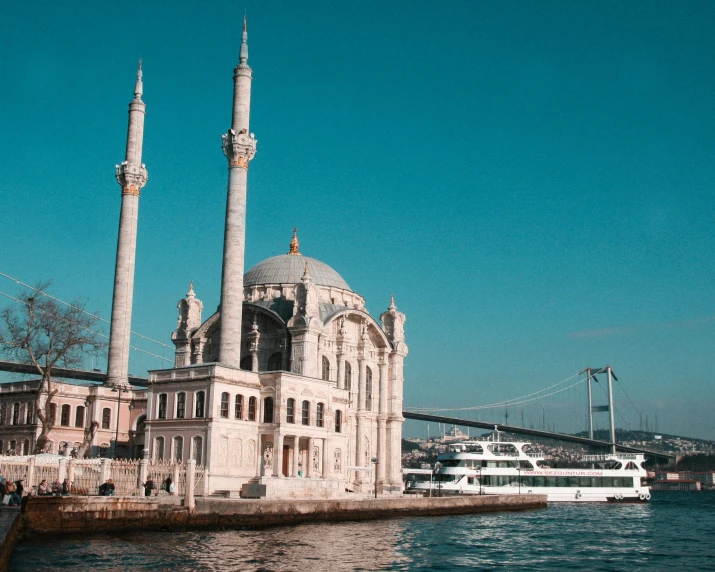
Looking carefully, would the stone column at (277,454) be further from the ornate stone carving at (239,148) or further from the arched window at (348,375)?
the ornate stone carving at (239,148)

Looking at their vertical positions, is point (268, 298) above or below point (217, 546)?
above

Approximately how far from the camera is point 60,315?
137 feet

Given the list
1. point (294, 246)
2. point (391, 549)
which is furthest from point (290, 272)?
point (391, 549)

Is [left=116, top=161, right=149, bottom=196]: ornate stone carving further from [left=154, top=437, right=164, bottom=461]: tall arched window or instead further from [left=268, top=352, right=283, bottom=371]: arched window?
[left=154, top=437, right=164, bottom=461]: tall arched window

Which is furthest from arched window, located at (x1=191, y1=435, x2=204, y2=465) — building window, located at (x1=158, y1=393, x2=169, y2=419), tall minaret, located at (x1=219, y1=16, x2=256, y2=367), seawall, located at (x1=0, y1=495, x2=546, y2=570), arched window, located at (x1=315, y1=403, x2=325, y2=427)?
arched window, located at (x1=315, y1=403, x2=325, y2=427)

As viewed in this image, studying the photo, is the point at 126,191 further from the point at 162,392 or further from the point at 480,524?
the point at 480,524

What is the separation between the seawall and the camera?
2583cm

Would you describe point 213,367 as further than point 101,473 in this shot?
Yes

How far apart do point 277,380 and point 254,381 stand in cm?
112

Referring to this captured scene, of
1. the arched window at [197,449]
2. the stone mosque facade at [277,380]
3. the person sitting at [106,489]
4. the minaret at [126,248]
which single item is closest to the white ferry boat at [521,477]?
the stone mosque facade at [277,380]

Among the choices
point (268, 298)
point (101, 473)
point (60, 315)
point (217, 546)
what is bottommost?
point (217, 546)

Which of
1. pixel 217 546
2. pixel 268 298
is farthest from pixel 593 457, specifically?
pixel 217 546

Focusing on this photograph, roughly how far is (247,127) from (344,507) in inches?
804

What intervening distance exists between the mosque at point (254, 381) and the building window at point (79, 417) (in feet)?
0.44
